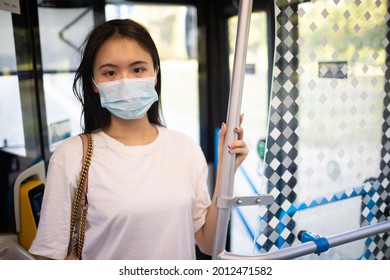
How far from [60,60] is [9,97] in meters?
0.59

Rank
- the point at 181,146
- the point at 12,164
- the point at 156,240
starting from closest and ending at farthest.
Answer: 1. the point at 156,240
2. the point at 181,146
3. the point at 12,164

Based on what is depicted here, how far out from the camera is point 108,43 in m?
1.28

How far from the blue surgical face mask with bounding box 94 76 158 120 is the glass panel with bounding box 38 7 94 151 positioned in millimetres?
1023

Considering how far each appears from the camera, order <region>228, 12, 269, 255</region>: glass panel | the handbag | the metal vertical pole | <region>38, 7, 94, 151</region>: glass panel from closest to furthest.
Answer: the metal vertical pole
the handbag
<region>38, 7, 94, 151</region>: glass panel
<region>228, 12, 269, 255</region>: glass panel

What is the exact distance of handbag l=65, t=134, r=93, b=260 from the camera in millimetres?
1229

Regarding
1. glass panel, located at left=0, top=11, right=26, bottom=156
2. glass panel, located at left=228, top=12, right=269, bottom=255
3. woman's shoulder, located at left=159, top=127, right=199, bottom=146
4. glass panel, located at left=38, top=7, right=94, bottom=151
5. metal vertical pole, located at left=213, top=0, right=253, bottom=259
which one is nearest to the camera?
metal vertical pole, located at left=213, top=0, right=253, bottom=259

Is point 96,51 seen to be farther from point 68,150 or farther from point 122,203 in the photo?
point 122,203

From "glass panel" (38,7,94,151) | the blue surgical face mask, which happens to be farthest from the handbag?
"glass panel" (38,7,94,151)

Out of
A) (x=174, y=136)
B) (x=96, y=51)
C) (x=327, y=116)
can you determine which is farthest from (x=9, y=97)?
(x=327, y=116)

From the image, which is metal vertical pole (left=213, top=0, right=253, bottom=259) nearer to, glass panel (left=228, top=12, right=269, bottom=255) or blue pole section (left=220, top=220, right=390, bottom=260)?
blue pole section (left=220, top=220, right=390, bottom=260)

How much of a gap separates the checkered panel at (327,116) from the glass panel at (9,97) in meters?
1.15
